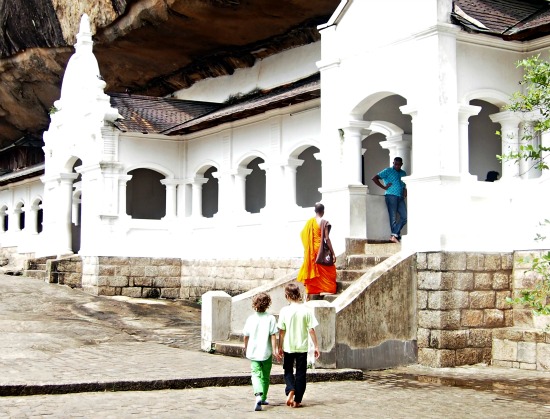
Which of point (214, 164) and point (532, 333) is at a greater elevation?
point (214, 164)

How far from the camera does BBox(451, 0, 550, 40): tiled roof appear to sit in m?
13.0

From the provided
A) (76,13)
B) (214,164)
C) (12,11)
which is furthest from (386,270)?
(12,11)

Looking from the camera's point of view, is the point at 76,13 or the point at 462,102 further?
the point at 76,13

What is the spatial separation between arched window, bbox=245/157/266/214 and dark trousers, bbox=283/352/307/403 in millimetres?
13661

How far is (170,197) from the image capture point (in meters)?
22.9

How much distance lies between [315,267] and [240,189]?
8.16 meters

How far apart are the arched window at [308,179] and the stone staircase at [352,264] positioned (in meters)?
6.32

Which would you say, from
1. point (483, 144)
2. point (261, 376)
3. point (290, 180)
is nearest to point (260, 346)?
point (261, 376)

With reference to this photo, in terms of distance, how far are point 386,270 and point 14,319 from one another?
24.4 feet

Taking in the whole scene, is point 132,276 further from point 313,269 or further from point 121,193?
point 313,269

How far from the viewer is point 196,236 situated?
22297 mm

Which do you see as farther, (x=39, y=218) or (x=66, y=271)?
(x=39, y=218)

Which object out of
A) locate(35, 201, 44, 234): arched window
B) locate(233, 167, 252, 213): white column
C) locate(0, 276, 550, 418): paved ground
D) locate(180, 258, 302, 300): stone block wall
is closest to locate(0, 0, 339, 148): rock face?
locate(35, 201, 44, 234): arched window

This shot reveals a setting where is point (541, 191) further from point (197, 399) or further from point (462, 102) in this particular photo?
point (197, 399)
